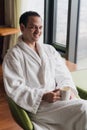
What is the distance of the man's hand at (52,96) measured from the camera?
1692mm

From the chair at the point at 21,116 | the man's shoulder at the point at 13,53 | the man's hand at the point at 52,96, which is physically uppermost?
the man's shoulder at the point at 13,53

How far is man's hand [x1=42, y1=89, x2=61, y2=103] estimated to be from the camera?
169 cm

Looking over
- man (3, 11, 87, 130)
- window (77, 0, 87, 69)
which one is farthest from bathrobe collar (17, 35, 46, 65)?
window (77, 0, 87, 69)

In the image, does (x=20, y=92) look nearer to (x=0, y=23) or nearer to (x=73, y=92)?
(x=73, y=92)

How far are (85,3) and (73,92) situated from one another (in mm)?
1970

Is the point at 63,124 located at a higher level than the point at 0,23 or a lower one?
lower

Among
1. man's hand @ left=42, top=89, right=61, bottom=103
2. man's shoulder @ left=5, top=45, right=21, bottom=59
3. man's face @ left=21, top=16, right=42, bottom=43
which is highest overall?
man's face @ left=21, top=16, right=42, bottom=43

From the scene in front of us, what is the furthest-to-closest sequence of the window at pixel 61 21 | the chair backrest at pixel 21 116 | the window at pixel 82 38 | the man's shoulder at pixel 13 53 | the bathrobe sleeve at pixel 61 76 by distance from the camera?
the window at pixel 61 21, the window at pixel 82 38, the bathrobe sleeve at pixel 61 76, the man's shoulder at pixel 13 53, the chair backrest at pixel 21 116

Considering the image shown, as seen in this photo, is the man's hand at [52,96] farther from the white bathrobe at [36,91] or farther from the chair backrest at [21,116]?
the chair backrest at [21,116]

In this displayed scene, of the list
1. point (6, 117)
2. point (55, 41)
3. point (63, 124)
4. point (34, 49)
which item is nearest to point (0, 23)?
point (55, 41)

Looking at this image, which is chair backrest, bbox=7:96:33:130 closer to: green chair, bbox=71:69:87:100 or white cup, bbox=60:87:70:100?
white cup, bbox=60:87:70:100

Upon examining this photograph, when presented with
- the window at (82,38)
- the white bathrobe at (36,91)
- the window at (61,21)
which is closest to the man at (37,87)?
the white bathrobe at (36,91)

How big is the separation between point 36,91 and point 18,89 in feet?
0.37

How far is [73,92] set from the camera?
188cm
